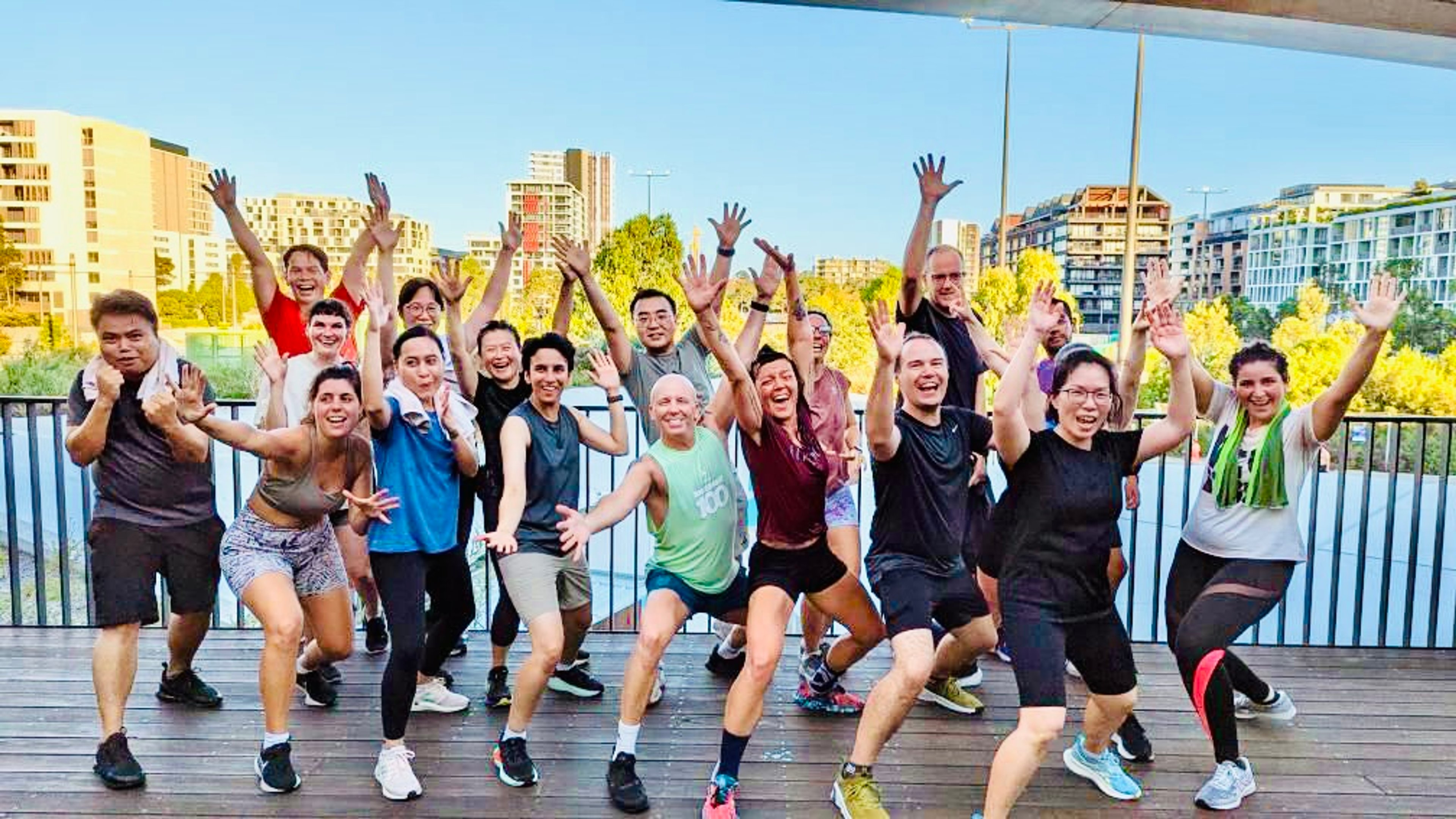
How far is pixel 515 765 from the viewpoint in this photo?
3.02 metres

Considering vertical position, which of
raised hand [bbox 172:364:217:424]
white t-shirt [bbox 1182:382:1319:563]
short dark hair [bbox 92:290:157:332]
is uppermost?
short dark hair [bbox 92:290:157:332]

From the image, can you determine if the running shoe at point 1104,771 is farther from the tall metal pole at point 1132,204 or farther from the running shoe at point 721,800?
the tall metal pole at point 1132,204

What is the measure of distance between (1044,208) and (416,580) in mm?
18337

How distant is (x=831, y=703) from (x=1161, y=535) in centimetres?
192

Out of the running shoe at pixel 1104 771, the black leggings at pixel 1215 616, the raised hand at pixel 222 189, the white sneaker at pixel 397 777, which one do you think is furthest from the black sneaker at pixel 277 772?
the black leggings at pixel 1215 616

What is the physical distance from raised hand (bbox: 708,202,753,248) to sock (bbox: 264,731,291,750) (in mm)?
2466

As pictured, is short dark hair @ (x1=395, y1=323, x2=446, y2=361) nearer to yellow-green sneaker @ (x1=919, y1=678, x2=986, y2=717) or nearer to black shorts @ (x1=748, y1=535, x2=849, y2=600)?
black shorts @ (x1=748, y1=535, x2=849, y2=600)

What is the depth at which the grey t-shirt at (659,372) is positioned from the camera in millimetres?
3770

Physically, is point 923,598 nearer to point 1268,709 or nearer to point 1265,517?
point 1265,517

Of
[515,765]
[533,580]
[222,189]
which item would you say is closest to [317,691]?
[515,765]

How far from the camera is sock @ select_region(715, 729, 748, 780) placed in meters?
2.80

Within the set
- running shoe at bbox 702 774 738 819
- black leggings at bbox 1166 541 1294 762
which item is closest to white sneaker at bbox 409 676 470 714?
running shoe at bbox 702 774 738 819

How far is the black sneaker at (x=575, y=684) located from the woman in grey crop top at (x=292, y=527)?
0.80m

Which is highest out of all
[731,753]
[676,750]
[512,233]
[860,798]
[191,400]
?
[512,233]
